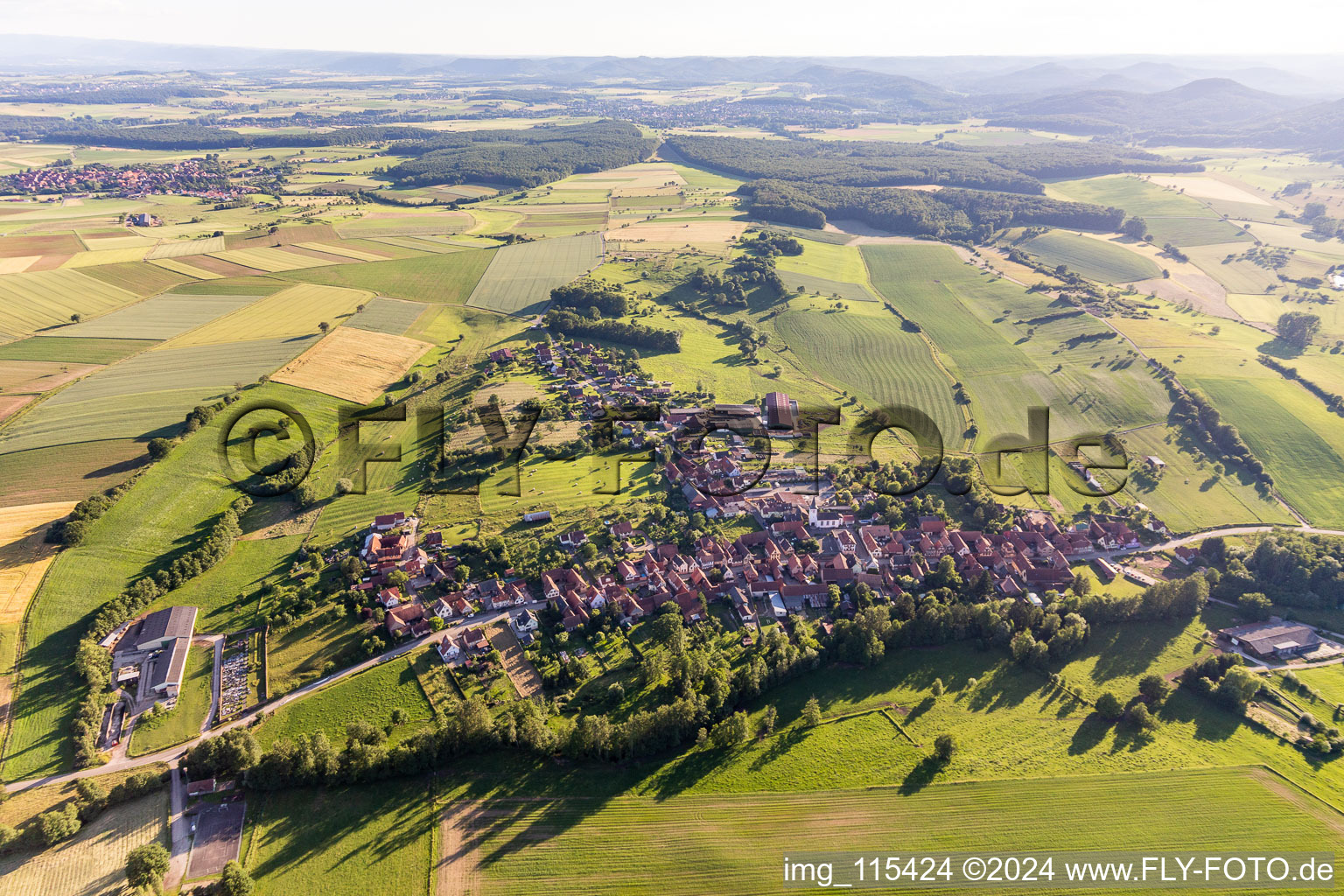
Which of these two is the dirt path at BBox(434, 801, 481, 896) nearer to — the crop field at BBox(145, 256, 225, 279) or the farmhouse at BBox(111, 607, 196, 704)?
the farmhouse at BBox(111, 607, 196, 704)

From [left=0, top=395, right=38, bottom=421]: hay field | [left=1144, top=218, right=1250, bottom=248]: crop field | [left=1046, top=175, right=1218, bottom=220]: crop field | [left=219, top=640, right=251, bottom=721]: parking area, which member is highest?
[left=1046, top=175, right=1218, bottom=220]: crop field

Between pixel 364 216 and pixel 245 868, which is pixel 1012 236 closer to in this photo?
pixel 364 216

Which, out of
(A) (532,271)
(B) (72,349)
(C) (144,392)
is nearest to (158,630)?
(C) (144,392)

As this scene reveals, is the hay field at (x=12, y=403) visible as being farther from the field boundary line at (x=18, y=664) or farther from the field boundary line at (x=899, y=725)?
the field boundary line at (x=899, y=725)

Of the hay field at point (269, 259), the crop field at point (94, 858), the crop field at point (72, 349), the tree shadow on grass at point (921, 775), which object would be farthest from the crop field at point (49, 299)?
the tree shadow on grass at point (921, 775)

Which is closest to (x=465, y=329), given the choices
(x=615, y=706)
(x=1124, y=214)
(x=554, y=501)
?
(x=554, y=501)

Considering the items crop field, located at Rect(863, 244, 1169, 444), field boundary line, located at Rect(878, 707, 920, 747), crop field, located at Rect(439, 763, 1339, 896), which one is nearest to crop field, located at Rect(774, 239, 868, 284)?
crop field, located at Rect(863, 244, 1169, 444)

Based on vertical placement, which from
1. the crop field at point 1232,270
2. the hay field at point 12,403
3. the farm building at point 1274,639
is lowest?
the farm building at point 1274,639
